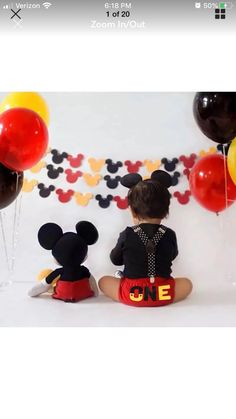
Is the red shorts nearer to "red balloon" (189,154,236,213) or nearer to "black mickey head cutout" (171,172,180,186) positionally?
"red balloon" (189,154,236,213)

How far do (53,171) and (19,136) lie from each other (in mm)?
711

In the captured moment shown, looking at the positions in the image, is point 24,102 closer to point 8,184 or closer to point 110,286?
point 8,184

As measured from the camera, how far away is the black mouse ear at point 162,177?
2355 mm

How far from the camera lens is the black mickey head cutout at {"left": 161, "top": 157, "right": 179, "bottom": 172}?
2.57 meters

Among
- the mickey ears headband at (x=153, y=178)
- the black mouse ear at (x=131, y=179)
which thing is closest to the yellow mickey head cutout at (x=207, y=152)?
the mickey ears headband at (x=153, y=178)

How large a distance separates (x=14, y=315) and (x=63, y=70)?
1004 millimetres

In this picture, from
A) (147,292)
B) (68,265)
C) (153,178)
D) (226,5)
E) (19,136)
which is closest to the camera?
(226,5)

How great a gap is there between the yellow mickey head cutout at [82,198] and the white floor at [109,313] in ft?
1.83

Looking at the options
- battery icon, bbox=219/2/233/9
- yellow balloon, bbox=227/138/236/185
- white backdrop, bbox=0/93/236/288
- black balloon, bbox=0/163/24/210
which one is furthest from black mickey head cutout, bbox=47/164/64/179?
battery icon, bbox=219/2/233/9

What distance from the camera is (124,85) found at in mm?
1254

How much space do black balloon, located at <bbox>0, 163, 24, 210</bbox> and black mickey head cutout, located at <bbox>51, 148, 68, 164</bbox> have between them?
Answer: 1.93ft

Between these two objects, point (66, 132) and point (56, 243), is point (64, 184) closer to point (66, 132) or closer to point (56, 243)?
point (66, 132)

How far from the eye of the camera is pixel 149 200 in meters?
2.03

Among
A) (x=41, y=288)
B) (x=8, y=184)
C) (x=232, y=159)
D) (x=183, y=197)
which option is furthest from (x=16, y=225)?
(x=232, y=159)
